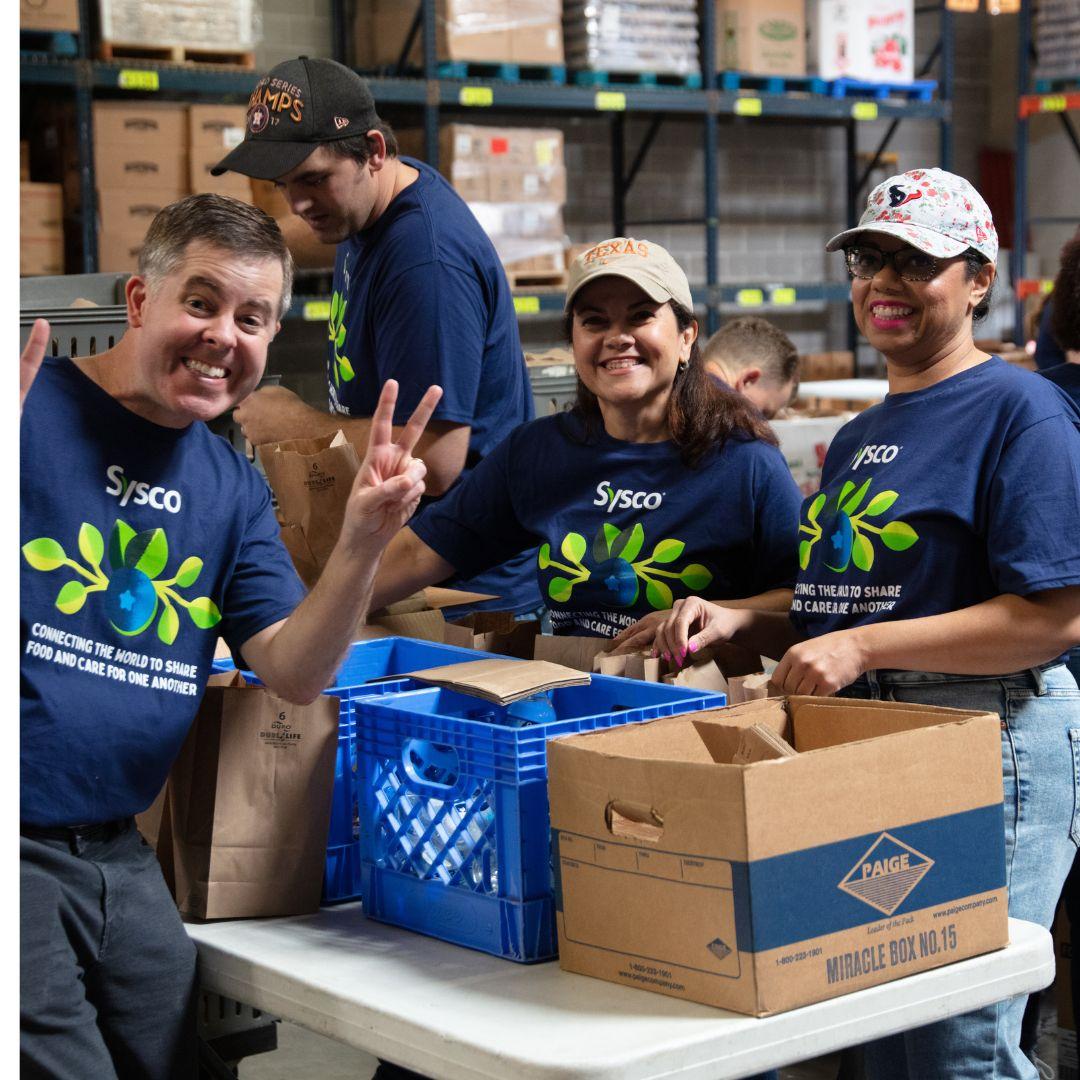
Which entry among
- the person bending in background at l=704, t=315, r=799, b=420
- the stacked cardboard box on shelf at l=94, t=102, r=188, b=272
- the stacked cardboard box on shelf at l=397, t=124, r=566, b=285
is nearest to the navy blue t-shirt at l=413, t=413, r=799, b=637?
the person bending in background at l=704, t=315, r=799, b=420

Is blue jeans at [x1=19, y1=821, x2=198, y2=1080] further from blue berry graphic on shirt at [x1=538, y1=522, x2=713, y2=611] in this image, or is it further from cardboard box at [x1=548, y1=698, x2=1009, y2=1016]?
blue berry graphic on shirt at [x1=538, y1=522, x2=713, y2=611]

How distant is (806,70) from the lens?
8.51 metres

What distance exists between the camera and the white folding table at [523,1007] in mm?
1452

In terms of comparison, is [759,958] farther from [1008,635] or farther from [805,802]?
[1008,635]

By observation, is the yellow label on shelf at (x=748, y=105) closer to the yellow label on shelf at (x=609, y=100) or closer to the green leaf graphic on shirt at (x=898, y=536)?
the yellow label on shelf at (x=609, y=100)

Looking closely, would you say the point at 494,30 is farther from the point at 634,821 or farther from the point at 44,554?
the point at 634,821

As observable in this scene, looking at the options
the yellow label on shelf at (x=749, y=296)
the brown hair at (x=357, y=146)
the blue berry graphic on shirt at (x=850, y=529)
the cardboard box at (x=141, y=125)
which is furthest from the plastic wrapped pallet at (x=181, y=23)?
the blue berry graphic on shirt at (x=850, y=529)

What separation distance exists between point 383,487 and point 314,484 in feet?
2.87

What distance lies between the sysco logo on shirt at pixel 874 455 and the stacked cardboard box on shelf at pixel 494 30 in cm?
553

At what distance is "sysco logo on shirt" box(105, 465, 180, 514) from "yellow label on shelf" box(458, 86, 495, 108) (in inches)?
225

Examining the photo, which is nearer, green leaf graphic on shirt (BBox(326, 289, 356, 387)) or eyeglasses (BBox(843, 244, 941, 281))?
eyeglasses (BBox(843, 244, 941, 281))

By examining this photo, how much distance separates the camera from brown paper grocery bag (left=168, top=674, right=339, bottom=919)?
1.84m

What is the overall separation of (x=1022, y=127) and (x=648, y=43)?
3.31m
